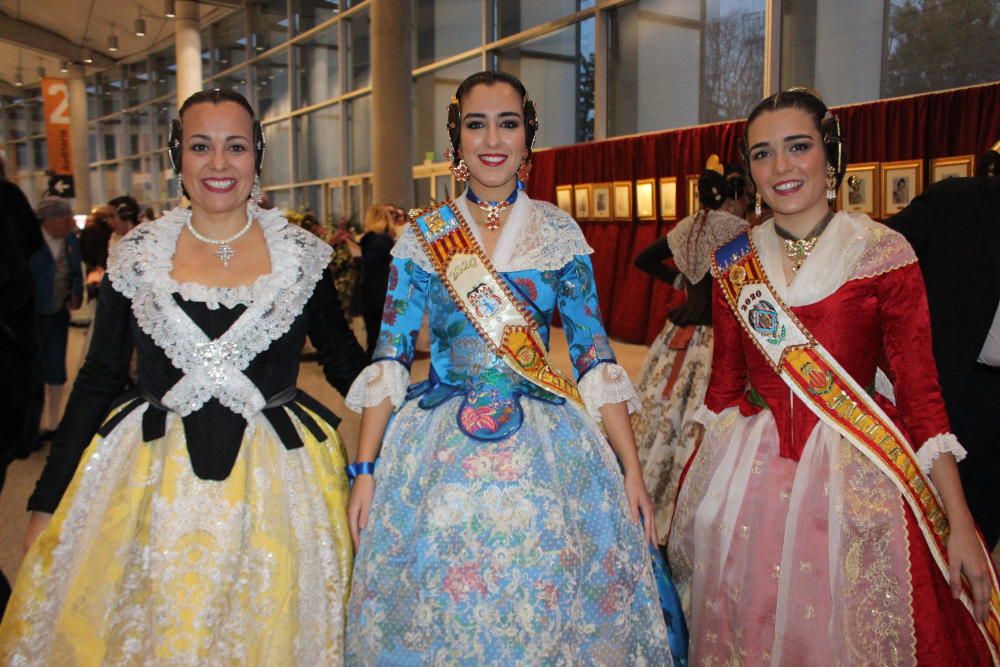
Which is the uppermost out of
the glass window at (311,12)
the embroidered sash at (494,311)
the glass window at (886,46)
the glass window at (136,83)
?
the glass window at (136,83)

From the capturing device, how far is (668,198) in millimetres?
7754

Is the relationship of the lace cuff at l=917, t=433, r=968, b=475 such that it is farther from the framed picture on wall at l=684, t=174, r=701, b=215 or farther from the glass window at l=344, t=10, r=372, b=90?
the glass window at l=344, t=10, r=372, b=90

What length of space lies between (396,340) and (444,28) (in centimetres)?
1085

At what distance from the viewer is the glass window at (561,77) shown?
9219 millimetres

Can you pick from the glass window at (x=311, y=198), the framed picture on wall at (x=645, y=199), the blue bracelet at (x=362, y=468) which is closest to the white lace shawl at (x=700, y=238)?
the blue bracelet at (x=362, y=468)

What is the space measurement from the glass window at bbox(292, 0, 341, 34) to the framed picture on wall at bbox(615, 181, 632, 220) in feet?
25.3

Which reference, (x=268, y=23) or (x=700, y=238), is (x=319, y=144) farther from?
(x=700, y=238)

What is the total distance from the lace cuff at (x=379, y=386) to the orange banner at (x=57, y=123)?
53.9 ft

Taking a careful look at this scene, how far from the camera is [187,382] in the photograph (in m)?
1.59

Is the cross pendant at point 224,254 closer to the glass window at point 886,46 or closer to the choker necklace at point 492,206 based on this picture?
the choker necklace at point 492,206

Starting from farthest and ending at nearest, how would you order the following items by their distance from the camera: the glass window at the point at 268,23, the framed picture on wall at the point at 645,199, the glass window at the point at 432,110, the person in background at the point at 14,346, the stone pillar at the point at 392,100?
the glass window at the point at 268,23, the glass window at the point at 432,110, the stone pillar at the point at 392,100, the framed picture on wall at the point at 645,199, the person in background at the point at 14,346

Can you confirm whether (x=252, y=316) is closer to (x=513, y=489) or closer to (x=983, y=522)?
(x=513, y=489)

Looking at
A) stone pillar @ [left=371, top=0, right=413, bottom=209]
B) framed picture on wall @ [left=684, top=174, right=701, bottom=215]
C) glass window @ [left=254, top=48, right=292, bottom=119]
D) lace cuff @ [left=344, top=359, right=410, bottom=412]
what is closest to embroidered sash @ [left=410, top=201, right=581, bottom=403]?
lace cuff @ [left=344, top=359, right=410, bottom=412]

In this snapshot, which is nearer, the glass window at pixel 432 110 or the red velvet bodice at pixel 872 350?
the red velvet bodice at pixel 872 350
